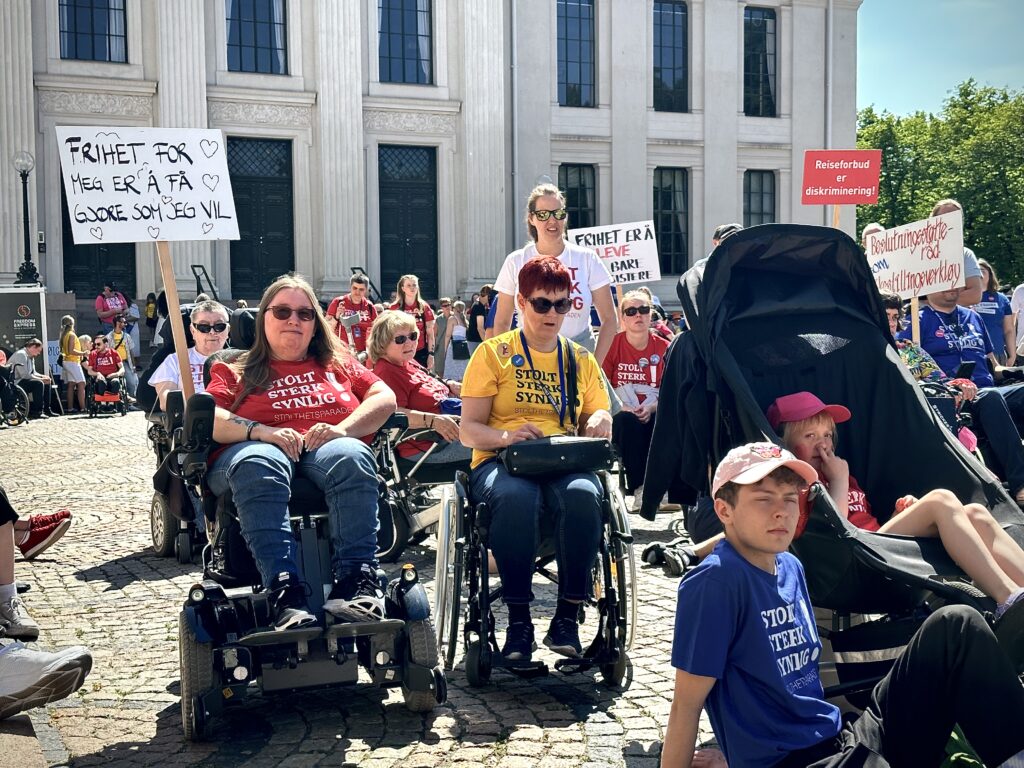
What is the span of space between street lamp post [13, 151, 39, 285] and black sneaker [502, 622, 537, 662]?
22.5 m

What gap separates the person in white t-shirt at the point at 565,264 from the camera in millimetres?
7945

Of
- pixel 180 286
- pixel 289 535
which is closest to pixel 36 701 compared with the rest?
pixel 289 535

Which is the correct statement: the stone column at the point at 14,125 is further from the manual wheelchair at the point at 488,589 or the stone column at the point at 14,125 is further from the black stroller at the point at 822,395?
the black stroller at the point at 822,395

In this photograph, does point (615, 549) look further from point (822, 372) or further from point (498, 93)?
point (498, 93)

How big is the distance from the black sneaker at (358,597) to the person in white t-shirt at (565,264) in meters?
3.17

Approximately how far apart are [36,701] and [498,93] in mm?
29888

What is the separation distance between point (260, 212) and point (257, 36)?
4322mm

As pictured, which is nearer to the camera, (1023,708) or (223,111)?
(1023,708)

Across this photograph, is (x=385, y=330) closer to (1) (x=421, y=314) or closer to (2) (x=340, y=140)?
(1) (x=421, y=314)

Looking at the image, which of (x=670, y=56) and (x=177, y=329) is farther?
(x=670, y=56)

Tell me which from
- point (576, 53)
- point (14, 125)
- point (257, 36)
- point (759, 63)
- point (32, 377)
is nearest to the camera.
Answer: point (32, 377)

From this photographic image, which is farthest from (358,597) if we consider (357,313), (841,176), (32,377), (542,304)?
(32,377)

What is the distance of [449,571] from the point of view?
535cm

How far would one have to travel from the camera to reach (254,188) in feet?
105
